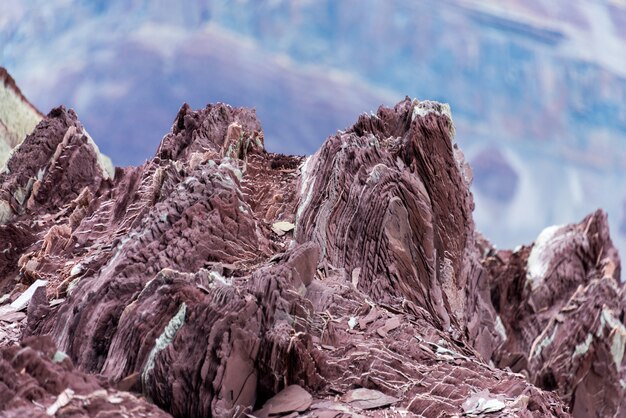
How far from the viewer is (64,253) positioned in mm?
8531

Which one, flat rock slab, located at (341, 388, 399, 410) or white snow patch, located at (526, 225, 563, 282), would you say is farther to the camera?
white snow patch, located at (526, 225, 563, 282)

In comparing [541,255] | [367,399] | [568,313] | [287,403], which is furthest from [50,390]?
[541,255]

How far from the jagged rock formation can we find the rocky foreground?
3.48 metres

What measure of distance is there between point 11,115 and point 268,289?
11906 millimetres

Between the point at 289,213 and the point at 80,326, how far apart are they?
3.24 meters

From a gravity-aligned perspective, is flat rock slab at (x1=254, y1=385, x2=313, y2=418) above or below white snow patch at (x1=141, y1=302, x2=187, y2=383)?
below

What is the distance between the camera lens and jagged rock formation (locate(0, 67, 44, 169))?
14.7m

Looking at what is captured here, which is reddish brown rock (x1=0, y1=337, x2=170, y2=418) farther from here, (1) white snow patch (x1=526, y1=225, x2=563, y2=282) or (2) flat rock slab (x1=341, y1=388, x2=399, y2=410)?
(1) white snow patch (x1=526, y1=225, x2=563, y2=282)

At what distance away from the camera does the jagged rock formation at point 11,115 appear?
577 inches

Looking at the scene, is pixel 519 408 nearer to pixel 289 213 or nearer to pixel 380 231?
pixel 380 231

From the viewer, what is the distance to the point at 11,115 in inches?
A: 591

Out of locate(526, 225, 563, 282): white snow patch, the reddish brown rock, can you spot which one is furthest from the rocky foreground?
locate(526, 225, 563, 282): white snow patch

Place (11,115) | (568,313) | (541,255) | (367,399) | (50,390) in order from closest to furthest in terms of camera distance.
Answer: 1. (50,390)
2. (367,399)
3. (568,313)
4. (11,115)
5. (541,255)

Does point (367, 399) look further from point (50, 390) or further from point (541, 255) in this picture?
point (541, 255)
